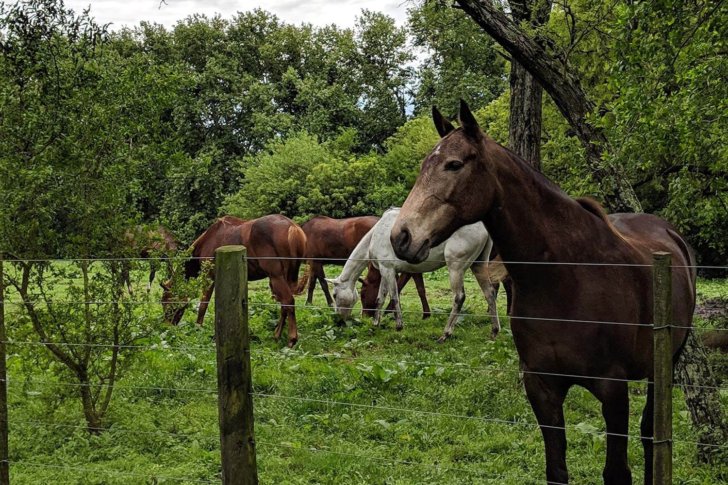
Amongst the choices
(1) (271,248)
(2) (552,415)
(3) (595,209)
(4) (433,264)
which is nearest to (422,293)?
(4) (433,264)

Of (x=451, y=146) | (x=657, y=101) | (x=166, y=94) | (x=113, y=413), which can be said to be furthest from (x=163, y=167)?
(x=657, y=101)

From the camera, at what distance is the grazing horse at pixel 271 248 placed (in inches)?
417

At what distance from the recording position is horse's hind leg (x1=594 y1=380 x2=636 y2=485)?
374cm

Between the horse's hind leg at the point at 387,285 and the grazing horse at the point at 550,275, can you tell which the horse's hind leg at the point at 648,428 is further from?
the horse's hind leg at the point at 387,285

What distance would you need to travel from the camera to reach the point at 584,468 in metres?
5.17

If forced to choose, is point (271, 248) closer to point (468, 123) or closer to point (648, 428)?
point (648, 428)

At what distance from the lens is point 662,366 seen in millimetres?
2668

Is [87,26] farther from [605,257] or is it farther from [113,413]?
[605,257]

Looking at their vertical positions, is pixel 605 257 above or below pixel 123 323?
above

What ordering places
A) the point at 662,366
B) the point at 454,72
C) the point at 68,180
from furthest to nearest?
the point at 454,72 → the point at 68,180 → the point at 662,366

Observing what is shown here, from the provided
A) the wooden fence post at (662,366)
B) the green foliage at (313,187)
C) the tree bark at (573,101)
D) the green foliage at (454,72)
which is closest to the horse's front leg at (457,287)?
the tree bark at (573,101)

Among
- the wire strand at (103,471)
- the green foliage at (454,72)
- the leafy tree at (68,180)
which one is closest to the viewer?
the wire strand at (103,471)

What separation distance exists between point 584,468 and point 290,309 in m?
5.83

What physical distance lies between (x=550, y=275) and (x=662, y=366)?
1173 mm
